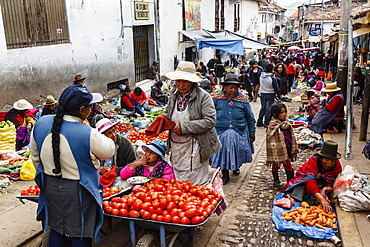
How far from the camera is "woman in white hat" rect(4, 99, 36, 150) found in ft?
25.6

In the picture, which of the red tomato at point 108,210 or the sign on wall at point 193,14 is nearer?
the red tomato at point 108,210

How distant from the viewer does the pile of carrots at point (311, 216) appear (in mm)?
4625

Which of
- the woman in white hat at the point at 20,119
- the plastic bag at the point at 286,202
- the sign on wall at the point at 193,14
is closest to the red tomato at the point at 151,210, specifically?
the plastic bag at the point at 286,202

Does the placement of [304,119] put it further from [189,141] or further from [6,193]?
[6,193]

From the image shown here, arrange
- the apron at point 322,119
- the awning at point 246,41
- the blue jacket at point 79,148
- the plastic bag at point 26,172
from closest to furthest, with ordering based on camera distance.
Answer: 1. the blue jacket at point 79,148
2. the plastic bag at point 26,172
3. the apron at point 322,119
4. the awning at point 246,41

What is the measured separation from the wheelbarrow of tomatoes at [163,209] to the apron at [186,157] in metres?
0.64

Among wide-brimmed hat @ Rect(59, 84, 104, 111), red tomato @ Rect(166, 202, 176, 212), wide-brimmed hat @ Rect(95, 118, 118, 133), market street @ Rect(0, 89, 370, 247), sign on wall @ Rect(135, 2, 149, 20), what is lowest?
market street @ Rect(0, 89, 370, 247)

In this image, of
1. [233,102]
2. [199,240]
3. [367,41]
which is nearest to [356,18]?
[367,41]

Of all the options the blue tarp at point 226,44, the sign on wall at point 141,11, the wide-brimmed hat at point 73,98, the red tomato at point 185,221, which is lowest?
the red tomato at point 185,221

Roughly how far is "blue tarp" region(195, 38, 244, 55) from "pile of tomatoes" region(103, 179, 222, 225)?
48.4 feet

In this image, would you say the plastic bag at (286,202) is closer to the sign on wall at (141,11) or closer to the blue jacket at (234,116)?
the blue jacket at (234,116)

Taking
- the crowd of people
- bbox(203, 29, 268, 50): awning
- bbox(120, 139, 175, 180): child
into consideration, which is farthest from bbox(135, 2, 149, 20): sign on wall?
bbox(120, 139, 175, 180): child

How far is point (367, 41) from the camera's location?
12.1 meters

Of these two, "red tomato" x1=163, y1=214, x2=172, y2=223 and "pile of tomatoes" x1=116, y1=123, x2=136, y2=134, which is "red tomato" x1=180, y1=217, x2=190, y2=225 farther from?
"pile of tomatoes" x1=116, y1=123, x2=136, y2=134
